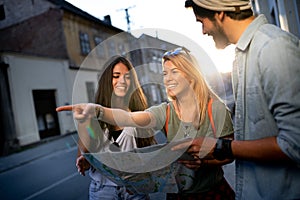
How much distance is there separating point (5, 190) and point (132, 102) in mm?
4357

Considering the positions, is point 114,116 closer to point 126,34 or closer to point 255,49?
point 126,34

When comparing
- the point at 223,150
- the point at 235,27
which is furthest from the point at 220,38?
the point at 223,150

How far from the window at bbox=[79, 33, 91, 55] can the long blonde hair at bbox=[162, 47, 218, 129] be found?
16008 millimetres

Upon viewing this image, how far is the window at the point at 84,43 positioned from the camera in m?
16.4

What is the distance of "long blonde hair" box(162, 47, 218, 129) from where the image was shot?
1150 mm

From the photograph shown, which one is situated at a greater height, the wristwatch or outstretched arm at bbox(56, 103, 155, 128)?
outstretched arm at bbox(56, 103, 155, 128)

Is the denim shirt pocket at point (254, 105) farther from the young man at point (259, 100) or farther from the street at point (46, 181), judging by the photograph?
the street at point (46, 181)

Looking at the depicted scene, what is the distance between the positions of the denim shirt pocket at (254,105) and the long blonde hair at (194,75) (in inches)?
13.7

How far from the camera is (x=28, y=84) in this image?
1138cm

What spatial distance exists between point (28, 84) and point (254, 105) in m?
11.8

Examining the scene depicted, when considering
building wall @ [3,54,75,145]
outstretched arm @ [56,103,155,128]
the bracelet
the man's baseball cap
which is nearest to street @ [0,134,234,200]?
outstretched arm @ [56,103,155,128]

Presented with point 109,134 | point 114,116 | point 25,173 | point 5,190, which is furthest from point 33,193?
point 114,116

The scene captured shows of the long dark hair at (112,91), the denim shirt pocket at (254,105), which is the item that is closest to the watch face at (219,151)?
the denim shirt pocket at (254,105)

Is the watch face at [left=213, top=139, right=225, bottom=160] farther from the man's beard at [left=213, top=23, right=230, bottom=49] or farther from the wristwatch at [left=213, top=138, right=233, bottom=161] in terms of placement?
the man's beard at [left=213, top=23, right=230, bottom=49]
